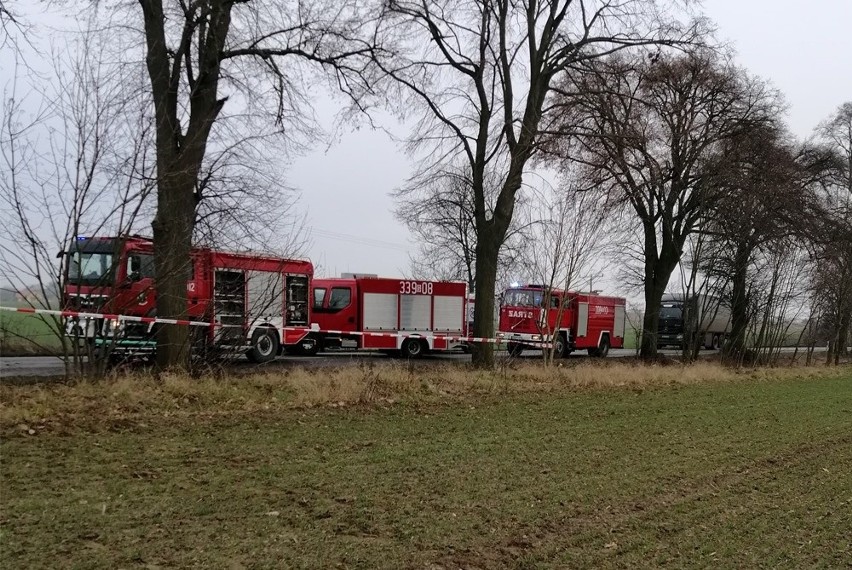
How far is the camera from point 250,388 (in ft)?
37.9

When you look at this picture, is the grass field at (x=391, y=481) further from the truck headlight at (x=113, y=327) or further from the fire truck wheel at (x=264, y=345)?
the fire truck wheel at (x=264, y=345)

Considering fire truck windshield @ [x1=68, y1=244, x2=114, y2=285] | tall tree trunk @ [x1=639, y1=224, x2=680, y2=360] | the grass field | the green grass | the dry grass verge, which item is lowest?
the grass field

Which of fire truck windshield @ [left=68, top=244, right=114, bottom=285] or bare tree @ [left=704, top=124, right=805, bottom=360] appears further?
bare tree @ [left=704, top=124, right=805, bottom=360]

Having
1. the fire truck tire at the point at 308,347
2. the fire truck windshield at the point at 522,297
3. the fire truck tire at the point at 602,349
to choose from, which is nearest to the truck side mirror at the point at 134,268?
the fire truck tire at the point at 308,347

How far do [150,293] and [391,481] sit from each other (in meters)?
6.63

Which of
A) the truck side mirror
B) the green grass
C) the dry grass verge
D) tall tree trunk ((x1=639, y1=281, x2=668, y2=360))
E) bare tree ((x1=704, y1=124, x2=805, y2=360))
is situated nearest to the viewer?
the dry grass verge

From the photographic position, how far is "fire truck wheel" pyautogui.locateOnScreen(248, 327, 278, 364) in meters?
19.1

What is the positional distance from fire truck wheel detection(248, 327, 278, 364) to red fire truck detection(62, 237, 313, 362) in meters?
0.04

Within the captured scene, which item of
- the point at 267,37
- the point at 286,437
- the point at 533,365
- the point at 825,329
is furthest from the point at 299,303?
the point at 825,329

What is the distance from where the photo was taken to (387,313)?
2644cm

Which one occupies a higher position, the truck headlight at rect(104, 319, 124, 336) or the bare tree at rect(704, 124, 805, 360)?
the bare tree at rect(704, 124, 805, 360)

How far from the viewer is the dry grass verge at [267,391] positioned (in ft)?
28.0

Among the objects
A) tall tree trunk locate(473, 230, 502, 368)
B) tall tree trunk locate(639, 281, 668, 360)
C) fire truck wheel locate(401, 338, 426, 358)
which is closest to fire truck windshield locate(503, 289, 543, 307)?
tall tree trunk locate(639, 281, 668, 360)

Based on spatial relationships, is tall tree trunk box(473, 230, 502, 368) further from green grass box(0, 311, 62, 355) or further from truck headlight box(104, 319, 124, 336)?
green grass box(0, 311, 62, 355)
